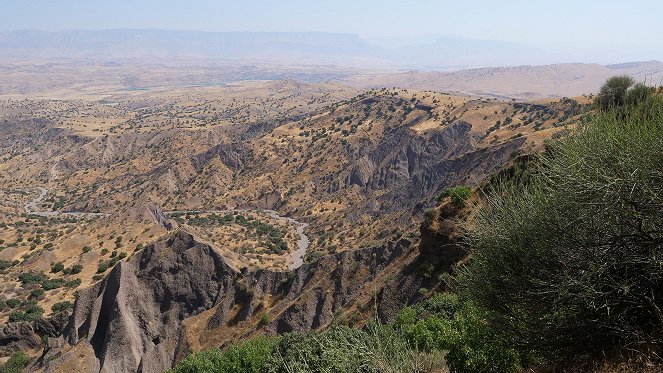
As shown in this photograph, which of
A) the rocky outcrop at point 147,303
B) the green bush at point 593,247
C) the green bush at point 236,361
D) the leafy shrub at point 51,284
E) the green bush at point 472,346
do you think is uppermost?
the green bush at point 593,247

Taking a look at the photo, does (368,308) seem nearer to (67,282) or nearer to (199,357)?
(199,357)

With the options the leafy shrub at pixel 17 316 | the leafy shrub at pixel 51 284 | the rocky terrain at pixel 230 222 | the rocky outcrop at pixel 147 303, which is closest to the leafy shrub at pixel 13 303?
the rocky terrain at pixel 230 222

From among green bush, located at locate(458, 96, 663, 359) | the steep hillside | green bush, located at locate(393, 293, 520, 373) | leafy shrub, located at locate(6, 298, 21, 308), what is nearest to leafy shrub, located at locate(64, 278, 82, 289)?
the steep hillside

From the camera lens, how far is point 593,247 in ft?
35.7

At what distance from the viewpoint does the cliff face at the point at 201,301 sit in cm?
3566

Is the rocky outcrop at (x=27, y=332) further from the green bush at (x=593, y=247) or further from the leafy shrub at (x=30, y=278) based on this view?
the green bush at (x=593, y=247)

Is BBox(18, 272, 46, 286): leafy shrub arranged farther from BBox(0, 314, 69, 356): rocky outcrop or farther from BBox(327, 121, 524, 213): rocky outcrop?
BBox(327, 121, 524, 213): rocky outcrop

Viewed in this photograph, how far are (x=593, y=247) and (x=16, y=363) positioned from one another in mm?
46636

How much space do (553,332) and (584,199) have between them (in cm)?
376

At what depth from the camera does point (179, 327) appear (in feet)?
131

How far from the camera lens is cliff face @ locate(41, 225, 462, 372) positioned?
35656 mm

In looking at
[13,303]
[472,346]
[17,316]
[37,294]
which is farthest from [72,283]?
[472,346]

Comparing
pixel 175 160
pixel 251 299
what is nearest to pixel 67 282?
pixel 251 299

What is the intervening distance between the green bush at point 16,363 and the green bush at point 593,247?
42935mm
